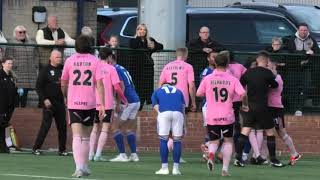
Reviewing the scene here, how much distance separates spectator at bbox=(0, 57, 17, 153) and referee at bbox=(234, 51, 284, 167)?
4956 millimetres

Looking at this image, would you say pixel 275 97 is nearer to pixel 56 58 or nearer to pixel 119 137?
pixel 119 137

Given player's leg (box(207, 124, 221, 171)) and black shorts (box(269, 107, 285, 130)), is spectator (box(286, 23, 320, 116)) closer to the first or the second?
black shorts (box(269, 107, 285, 130))

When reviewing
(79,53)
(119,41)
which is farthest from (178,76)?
(119,41)

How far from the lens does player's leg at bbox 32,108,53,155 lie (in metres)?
19.2

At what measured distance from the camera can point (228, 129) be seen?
50.0 feet

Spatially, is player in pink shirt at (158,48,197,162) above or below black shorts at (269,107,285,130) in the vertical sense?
above

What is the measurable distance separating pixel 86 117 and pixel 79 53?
938 mm

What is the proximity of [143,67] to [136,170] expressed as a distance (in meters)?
5.38

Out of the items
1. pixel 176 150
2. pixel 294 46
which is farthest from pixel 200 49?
pixel 176 150

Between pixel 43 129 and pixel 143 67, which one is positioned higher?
pixel 143 67

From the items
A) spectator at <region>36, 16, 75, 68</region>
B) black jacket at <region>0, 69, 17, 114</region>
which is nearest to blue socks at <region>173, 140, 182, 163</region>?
black jacket at <region>0, 69, 17, 114</region>

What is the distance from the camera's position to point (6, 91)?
19.7 metres

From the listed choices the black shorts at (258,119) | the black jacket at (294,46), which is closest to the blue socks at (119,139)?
the black shorts at (258,119)

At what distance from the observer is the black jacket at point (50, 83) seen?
1916 cm
